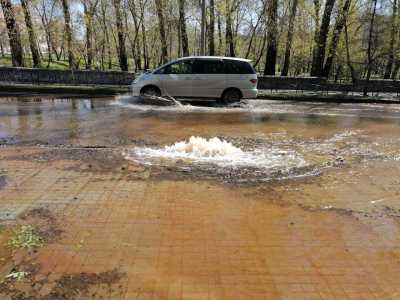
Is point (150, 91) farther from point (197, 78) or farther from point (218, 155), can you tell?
point (218, 155)

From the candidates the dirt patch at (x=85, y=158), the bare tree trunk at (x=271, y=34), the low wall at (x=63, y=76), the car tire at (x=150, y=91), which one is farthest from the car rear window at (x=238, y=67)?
the bare tree trunk at (x=271, y=34)

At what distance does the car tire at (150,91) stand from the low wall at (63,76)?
6.25 metres

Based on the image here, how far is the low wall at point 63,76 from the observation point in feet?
66.4

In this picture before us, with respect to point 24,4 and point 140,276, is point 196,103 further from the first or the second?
point 24,4

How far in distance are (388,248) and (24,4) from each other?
83.5 ft

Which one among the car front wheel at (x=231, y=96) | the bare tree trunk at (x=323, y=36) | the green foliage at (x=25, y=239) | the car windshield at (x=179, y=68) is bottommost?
the green foliage at (x=25, y=239)

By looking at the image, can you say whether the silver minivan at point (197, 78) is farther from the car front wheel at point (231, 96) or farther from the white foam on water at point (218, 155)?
the white foam on water at point (218, 155)

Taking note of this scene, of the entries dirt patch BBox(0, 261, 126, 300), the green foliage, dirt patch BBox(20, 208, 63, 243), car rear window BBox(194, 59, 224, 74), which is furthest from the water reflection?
dirt patch BBox(0, 261, 126, 300)

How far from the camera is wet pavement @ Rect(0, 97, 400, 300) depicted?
3459 millimetres

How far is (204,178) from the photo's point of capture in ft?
20.1

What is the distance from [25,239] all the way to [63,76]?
18.0m

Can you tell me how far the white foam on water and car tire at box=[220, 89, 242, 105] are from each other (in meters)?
7.85

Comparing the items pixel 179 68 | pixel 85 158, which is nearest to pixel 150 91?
pixel 179 68

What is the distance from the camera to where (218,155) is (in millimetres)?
7352
